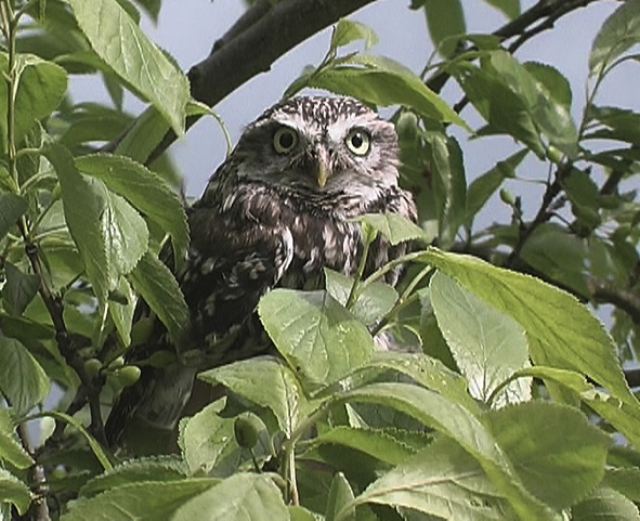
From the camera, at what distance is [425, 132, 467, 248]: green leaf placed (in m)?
2.06

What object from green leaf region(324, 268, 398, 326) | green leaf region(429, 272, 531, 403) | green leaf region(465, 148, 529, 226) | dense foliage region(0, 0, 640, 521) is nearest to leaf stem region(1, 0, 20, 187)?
dense foliage region(0, 0, 640, 521)

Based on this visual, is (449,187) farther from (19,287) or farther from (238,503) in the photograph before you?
(238,503)

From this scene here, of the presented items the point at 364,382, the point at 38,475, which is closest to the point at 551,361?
the point at 364,382

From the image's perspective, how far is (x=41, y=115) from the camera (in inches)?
54.6

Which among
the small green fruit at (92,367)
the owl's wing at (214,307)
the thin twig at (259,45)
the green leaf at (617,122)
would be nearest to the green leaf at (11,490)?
the small green fruit at (92,367)

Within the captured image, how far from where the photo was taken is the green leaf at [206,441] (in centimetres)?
98

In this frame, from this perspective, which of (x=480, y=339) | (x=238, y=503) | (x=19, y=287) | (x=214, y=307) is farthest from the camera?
(x=214, y=307)

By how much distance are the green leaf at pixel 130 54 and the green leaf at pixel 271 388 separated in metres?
0.27

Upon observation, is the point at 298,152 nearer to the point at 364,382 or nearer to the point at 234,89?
the point at 234,89

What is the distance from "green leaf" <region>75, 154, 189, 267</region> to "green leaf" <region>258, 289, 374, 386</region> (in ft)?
0.99

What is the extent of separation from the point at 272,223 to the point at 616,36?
1.91 feet

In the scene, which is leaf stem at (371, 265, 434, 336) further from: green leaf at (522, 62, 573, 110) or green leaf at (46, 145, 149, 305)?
green leaf at (522, 62, 573, 110)

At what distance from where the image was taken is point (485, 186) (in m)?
2.48

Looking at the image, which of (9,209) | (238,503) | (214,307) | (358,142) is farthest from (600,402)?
(358,142)
